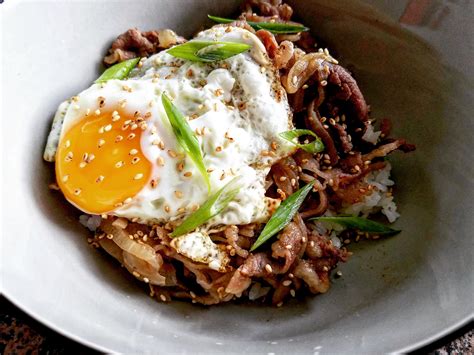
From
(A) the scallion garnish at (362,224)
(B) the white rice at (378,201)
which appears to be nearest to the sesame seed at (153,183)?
(A) the scallion garnish at (362,224)

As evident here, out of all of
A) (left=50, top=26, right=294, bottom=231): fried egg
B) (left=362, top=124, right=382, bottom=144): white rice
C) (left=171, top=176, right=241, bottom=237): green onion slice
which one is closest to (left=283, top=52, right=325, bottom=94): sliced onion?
(left=50, top=26, right=294, bottom=231): fried egg

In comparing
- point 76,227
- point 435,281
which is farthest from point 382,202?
point 76,227

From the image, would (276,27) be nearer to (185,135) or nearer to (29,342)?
(185,135)

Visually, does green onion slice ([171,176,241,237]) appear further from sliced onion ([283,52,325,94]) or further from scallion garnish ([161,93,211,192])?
sliced onion ([283,52,325,94])

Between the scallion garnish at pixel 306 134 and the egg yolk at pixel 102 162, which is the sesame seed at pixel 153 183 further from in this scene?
the scallion garnish at pixel 306 134

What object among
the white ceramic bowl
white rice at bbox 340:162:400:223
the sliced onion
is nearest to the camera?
the white ceramic bowl

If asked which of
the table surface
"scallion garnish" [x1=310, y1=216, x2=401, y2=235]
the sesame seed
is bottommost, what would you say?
the table surface

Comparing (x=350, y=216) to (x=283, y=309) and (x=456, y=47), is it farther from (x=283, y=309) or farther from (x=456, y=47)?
(x=456, y=47)
